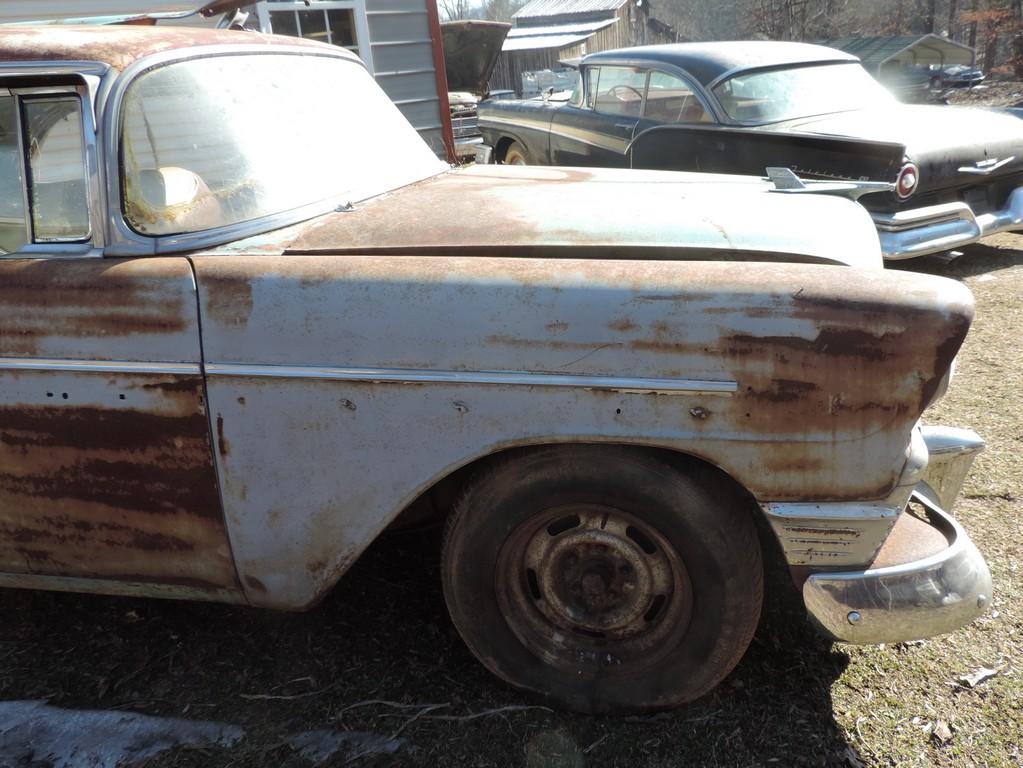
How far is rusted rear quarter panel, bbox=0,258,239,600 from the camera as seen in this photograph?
212cm

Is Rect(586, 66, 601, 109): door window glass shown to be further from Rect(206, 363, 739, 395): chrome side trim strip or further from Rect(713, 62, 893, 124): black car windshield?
Rect(206, 363, 739, 395): chrome side trim strip

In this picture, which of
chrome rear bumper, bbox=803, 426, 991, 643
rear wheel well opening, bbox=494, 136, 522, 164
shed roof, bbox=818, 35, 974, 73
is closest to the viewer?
chrome rear bumper, bbox=803, 426, 991, 643

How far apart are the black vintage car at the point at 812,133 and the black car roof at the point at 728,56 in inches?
0.5

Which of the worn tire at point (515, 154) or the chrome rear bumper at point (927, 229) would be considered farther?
the worn tire at point (515, 154)

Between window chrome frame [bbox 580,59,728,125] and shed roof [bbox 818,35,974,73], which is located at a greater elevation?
shed roof [bbox 818,35,974,73]

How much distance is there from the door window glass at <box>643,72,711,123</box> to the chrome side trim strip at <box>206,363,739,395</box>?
5.02 metres

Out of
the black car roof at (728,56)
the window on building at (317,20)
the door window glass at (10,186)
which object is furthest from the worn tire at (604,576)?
the window on building at (317,20)

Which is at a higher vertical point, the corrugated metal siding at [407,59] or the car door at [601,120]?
the corrugated metal siding at [407,59]

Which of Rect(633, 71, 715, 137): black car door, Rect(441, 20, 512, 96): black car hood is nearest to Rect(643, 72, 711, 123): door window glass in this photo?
Rect(633, 71, 715, 137): black car door

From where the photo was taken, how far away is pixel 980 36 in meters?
25.3

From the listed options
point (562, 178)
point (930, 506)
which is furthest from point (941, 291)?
point (562, 178)

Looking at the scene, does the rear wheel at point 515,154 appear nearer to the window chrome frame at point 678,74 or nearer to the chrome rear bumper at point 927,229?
the window chrome frame at point 678,74

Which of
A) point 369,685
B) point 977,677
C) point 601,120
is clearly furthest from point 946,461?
point 601,120

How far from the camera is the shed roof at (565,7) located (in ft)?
108
